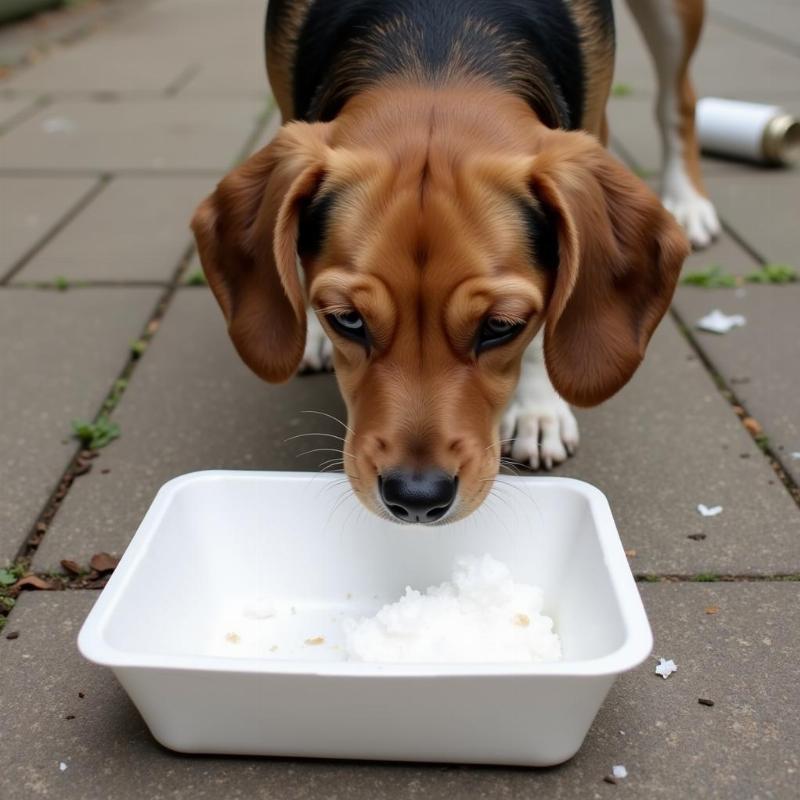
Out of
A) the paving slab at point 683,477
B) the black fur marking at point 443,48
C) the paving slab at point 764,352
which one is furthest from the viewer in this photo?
the paving slab at point 764,352

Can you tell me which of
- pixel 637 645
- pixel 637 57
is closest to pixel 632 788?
pixel 637 645

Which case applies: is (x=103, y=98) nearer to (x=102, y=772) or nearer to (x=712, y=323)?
(x=712, y=323)

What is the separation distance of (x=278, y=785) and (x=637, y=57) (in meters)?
9.70

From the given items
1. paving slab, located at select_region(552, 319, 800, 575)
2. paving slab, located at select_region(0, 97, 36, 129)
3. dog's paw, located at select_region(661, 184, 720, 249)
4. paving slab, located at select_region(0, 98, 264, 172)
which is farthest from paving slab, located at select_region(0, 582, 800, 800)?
paving slab, located at select_region(0, 97, 36, 129)

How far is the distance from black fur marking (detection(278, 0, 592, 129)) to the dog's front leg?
2.78 feet

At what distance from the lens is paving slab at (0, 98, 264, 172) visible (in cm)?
649

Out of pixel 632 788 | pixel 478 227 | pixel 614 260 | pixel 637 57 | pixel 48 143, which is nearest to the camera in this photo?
pixel 632 788

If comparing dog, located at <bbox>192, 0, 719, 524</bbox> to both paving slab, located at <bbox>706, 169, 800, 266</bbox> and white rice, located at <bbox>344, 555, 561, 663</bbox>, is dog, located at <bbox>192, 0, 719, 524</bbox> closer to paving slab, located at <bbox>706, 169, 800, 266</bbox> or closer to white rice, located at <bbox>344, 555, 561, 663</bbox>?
white rice, located at <bbox>344, 555, 561, 663</bbox>

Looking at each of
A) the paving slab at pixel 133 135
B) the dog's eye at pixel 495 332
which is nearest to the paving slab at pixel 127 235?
the paving slab at pixel 133 135

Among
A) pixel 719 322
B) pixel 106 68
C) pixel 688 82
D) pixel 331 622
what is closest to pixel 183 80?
pixel 106 68

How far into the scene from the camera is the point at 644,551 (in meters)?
2.80

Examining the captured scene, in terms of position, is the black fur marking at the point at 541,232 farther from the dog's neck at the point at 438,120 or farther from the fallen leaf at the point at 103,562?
the fallen leaf at the point at 103,562

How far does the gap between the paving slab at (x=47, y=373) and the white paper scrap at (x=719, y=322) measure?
2420 millimetres

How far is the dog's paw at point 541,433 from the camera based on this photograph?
3254mm
